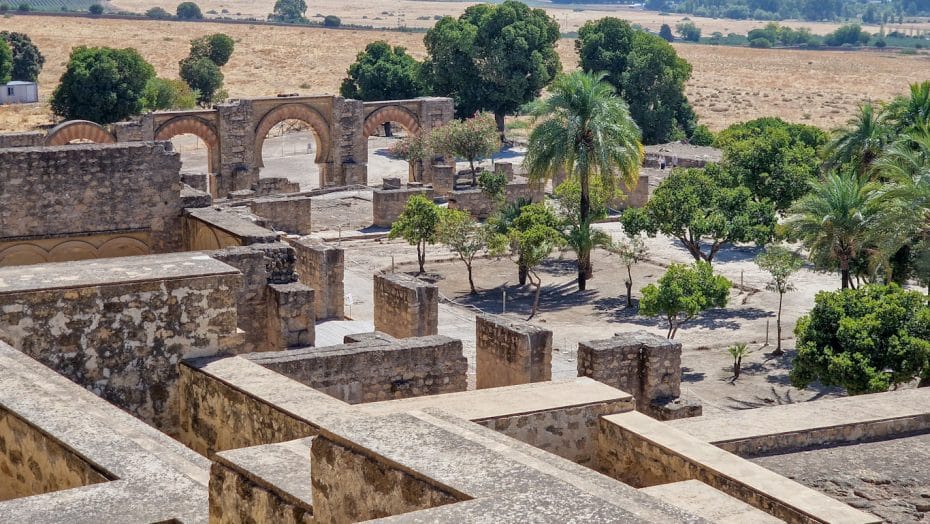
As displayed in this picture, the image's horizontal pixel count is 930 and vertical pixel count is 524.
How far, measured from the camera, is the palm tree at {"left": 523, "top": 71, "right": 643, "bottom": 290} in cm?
3534

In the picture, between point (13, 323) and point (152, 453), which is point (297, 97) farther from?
point (152, 453)

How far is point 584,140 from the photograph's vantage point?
3569cm

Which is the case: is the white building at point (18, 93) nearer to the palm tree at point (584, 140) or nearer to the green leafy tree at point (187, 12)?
the palm tree at point (584, 140)

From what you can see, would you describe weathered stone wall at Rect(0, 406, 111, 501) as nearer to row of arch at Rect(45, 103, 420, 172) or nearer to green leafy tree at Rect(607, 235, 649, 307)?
green leafy tree at Rect(607, 235, 649, 307)

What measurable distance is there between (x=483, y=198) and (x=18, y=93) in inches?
1437

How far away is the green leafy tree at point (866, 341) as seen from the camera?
67.6ft

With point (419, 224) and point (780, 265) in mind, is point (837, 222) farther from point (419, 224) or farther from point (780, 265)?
point (419, 224)

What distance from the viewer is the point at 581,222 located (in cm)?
3588

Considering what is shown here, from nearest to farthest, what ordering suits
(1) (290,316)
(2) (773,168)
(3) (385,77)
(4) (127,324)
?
(4) (127,324) < (1) (290,316) < (2) (773,168) < (3) (385,77)

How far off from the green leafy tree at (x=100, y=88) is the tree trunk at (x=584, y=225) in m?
27.0

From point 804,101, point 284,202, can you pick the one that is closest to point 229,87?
point 804,101

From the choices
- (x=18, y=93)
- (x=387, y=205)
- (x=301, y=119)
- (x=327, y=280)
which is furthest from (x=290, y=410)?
(x=18, y=93)

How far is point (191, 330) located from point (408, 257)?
2672cm

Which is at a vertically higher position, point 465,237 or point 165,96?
point 165,96
